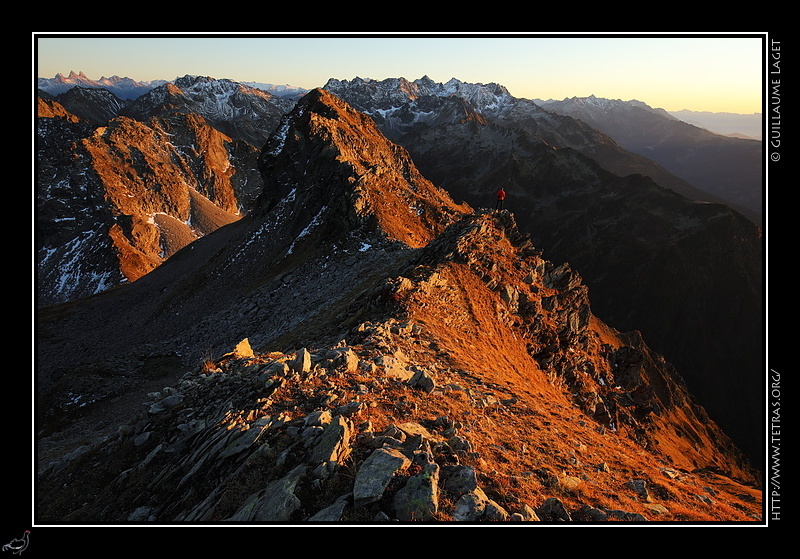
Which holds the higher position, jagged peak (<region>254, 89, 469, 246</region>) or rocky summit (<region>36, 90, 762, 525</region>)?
jagged peak (<region>254, 89, 469, 246</region>)

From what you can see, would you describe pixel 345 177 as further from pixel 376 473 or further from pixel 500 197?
pixel 376 473

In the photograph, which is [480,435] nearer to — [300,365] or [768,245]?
[300,365]

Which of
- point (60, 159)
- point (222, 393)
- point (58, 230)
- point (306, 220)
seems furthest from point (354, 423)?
point (60, 159)
